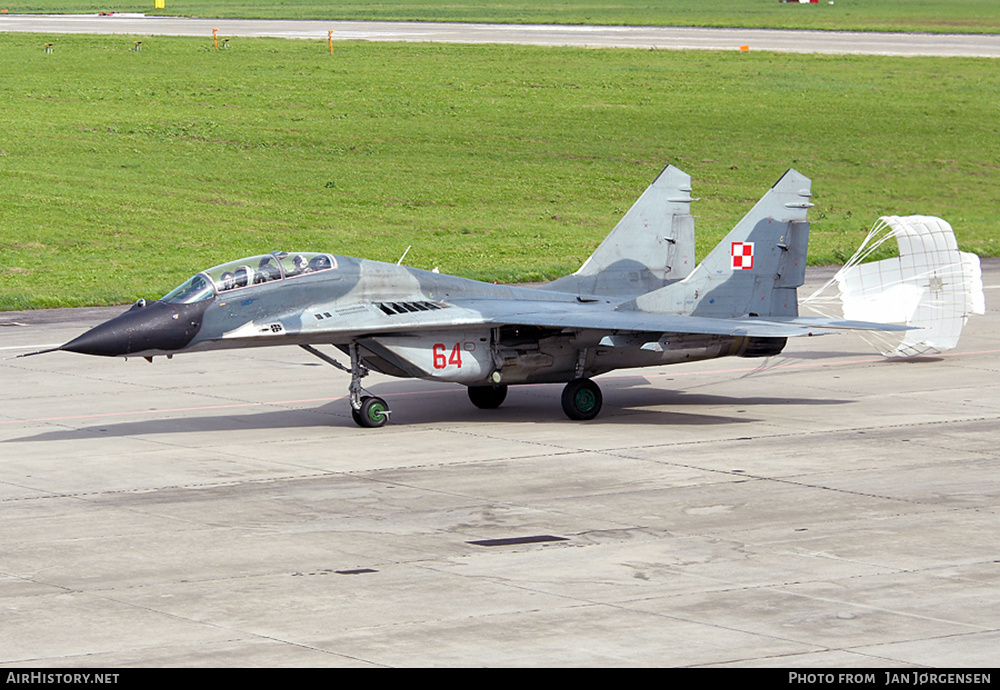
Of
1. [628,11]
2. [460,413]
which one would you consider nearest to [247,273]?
[460,413]

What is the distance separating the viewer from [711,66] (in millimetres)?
79812

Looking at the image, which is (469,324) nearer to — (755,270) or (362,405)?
(362,405)

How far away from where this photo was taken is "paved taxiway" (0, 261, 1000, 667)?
43.1 feet

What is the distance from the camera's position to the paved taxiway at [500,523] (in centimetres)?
1312

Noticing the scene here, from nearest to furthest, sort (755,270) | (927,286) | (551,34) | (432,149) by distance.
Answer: (755,270) < (927,286) < (432,149) < (551,34)

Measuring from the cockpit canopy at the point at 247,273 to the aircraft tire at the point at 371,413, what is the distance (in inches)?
93.8

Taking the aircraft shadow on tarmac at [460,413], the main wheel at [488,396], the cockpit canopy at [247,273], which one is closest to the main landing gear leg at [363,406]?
the aircraft shadow on tarmac at [460,413]

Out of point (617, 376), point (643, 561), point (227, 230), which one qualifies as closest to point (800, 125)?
point (227, 230)

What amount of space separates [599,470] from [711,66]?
205ft

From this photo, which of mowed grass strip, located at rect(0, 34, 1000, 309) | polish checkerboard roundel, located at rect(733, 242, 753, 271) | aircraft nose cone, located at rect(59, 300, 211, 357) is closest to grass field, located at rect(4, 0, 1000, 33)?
mowed grass strip, located at rect(0, 34, 1000, 309)

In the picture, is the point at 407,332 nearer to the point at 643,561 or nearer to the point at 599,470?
the point at 599,470

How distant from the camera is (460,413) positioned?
25.5 meters

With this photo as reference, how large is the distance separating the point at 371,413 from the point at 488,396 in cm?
274

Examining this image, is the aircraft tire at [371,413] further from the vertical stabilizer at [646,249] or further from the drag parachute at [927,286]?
the drag parachute at [927,286]
